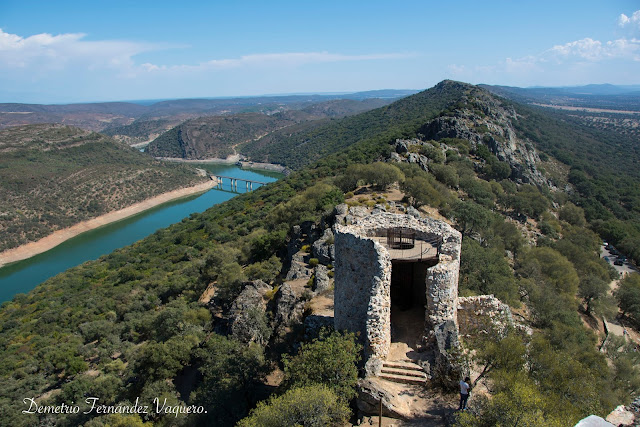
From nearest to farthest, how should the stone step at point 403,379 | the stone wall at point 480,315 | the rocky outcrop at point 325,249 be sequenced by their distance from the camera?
the stone step at point 403,379 → the stone wall at point 480,315 → the rocky outcrop at point 325,249

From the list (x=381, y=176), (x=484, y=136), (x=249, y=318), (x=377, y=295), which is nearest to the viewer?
(x=377, y=295)

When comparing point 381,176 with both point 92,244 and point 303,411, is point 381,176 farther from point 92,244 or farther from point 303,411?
point 92,244

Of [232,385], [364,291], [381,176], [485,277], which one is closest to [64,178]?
[381,176]

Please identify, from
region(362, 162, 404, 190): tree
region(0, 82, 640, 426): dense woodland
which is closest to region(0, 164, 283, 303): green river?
region(0, 82, 640, 426): dense woodland

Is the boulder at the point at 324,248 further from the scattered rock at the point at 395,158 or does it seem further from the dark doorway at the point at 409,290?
the scattered rock at the point at 395,158

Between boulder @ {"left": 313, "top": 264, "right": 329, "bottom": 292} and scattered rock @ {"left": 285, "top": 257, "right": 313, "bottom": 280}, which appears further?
scattered rock @ {"left": 285, "top": 257, "right": 313, "bottom": 280}

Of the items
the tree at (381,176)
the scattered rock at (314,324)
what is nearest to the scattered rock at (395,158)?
the tree at (381,176)

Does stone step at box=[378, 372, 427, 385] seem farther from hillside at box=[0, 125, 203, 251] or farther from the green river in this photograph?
hillside at box=[0, 125, 203, 251]
